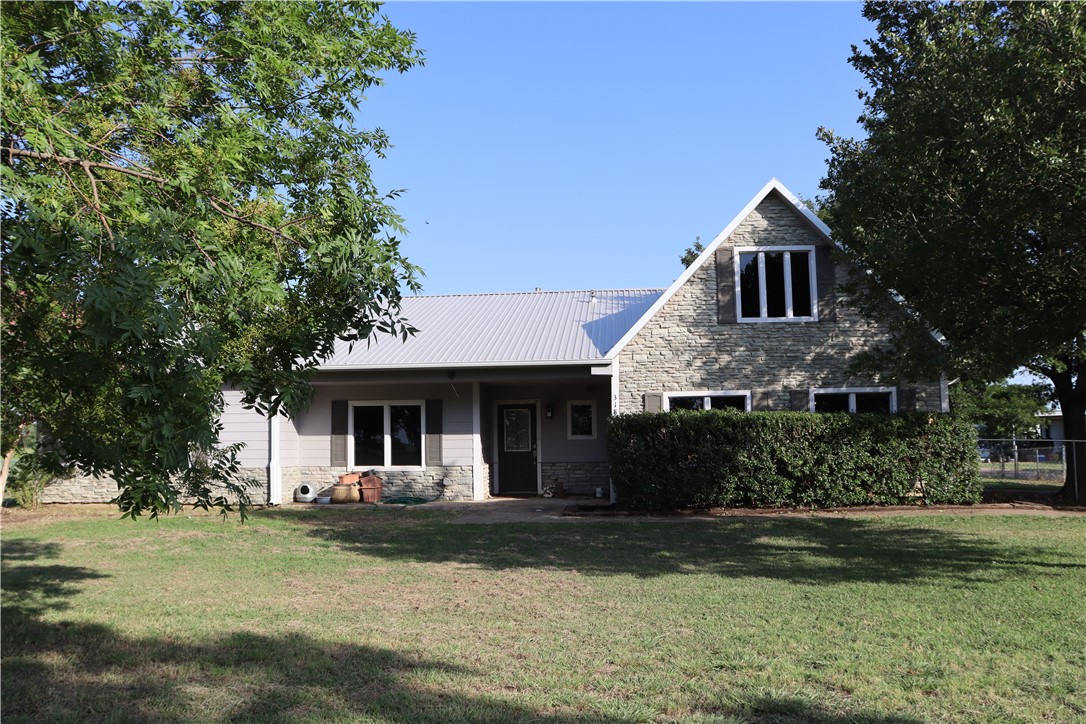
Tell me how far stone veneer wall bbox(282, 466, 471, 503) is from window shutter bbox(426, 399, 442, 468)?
0.20 m

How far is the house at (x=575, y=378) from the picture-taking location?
54.3ft

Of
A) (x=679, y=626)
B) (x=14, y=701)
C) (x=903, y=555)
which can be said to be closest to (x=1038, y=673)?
(x=679, y=626)

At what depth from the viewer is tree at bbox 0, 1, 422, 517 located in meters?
4.36

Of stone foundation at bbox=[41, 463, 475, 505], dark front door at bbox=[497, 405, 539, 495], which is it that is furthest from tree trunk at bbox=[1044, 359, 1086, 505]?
dark front door at bbox=[497, 405, 539, 495]

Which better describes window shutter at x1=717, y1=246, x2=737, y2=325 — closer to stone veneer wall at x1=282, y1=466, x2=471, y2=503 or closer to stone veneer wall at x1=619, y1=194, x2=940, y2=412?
stone veneer wall at x1=619, y1=194, x2=940, y2=412

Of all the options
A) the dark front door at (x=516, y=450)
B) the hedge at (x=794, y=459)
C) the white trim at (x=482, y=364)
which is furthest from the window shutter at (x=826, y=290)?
the dark front door at (x=516, y=450)

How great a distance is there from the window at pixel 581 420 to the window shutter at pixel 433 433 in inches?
120

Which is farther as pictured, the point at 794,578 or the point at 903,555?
the point at 903,555

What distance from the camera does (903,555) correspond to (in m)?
10.4

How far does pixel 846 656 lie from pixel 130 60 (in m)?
6.86

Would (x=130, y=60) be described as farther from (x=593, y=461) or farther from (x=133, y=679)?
(x=593, y=461)

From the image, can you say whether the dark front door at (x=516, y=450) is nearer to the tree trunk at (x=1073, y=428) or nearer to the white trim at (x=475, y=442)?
the white trim at (x=475, y=442)

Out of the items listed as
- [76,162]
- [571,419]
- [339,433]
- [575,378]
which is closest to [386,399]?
[339,433]

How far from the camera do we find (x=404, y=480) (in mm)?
18328
